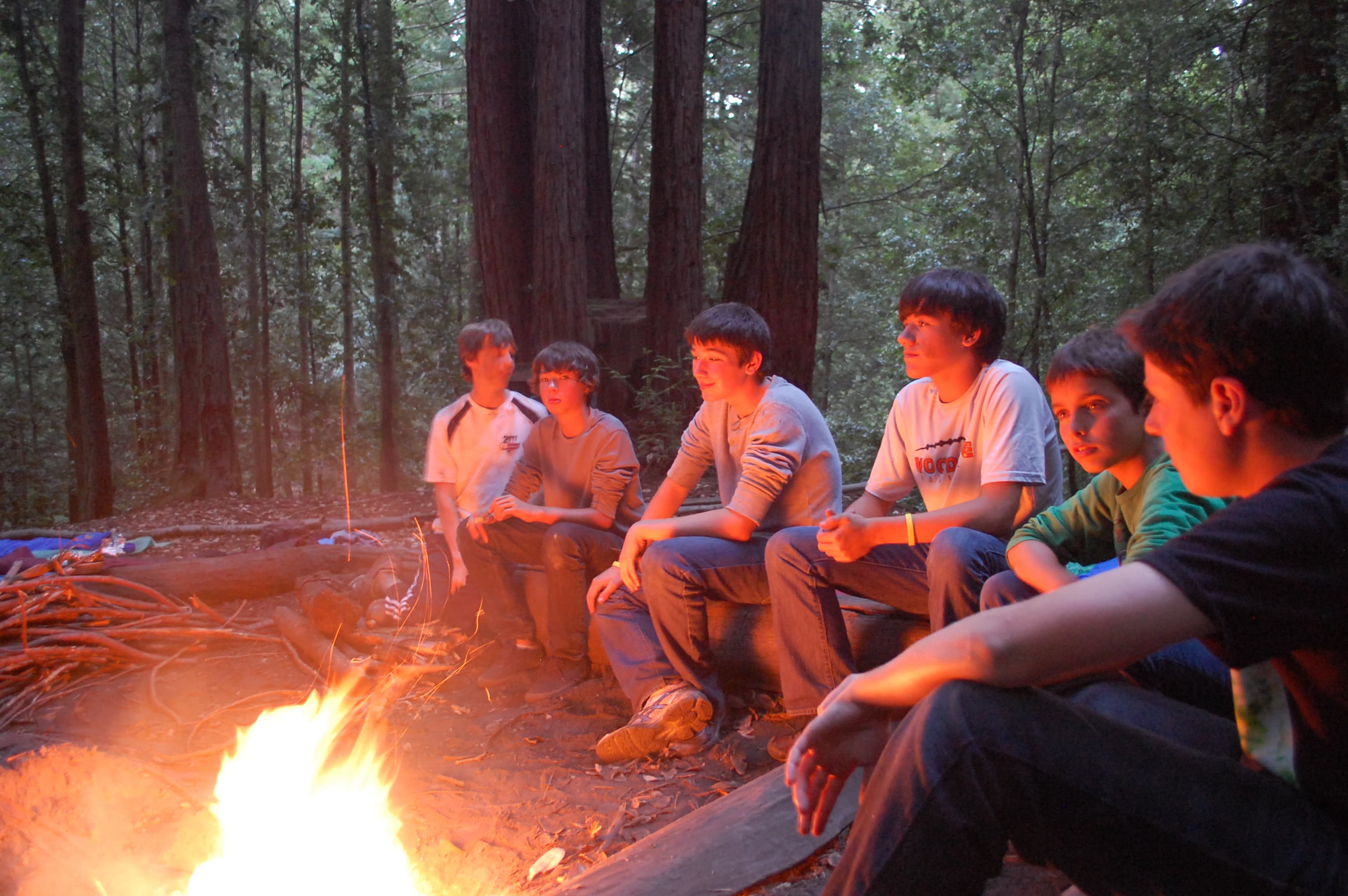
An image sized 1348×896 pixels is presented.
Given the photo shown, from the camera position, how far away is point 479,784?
301cm

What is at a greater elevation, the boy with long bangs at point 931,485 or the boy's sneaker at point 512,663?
the boy with long bangs at point 931,485

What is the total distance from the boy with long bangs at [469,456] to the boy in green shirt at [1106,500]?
2.76 meters

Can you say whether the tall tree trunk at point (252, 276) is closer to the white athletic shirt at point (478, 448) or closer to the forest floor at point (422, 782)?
the white athletic shirt at point (478, 448)

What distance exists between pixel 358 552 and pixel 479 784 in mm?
2822

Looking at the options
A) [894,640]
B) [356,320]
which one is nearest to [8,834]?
[894,640]

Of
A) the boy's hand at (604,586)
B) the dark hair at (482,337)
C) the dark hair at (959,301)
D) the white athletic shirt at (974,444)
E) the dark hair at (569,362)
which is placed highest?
the dark hair at (959,301)

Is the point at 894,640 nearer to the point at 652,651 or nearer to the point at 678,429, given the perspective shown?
the point at 652,651

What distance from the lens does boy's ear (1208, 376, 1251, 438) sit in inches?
51.3

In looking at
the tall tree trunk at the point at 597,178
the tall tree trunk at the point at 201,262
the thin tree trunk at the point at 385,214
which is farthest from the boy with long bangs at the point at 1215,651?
the thin tree trunk at the point at 385,214

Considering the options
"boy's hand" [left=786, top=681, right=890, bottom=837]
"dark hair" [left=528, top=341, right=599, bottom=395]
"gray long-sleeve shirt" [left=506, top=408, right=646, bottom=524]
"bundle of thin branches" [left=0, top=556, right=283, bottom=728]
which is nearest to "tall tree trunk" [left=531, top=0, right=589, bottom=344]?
"gray long-sleeve shirt" [left=506, top=408, right=646, bottom=524]

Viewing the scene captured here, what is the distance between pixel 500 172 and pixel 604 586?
4.61 m

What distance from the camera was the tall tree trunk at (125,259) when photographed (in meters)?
14.0

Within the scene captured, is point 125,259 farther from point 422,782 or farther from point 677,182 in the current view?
point 422,782

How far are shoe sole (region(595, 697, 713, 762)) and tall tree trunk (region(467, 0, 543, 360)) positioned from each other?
417 cm
